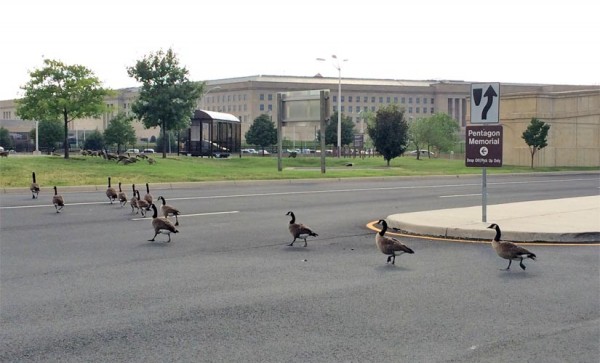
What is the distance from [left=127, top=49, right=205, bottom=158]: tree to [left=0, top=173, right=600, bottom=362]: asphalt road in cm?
3636

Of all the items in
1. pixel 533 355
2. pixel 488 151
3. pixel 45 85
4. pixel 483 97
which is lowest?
pixel 533 355

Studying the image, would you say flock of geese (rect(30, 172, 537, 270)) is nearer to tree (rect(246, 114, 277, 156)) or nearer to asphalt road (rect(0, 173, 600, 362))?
asphalt road (rect(0, 173, 600, 362))

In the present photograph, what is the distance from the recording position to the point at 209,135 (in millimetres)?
55812

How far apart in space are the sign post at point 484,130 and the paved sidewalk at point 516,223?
0.90 m

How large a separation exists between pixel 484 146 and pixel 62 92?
33.3 m

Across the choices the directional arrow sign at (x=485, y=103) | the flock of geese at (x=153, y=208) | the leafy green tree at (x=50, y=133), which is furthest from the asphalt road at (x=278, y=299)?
the leafy green tree at (x=50, y=133)

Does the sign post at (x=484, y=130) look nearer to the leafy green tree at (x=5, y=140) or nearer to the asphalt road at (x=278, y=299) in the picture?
the asphalt road at (x=278, y=299)

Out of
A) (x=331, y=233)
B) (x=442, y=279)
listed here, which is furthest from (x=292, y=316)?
(x=331, y=233)

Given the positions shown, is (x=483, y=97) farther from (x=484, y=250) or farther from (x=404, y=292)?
(x=404, y=292)

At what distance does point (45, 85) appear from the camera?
40.3 metres

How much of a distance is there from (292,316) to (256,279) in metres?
1.91

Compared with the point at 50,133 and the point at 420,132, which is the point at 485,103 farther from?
the point at 50,133

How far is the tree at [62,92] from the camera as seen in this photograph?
131 ft

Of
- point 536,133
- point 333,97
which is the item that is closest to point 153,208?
point 536,133
